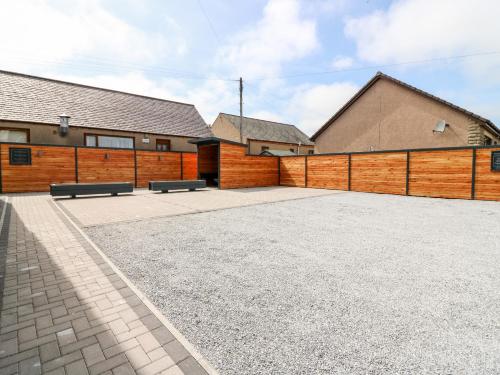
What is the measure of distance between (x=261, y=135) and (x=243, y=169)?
62.9 ft

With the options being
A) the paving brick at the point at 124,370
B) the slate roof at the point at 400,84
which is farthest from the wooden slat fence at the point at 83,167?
the paving brick at the point at 124,370

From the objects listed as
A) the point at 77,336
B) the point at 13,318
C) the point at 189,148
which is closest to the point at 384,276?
the point at 77,336

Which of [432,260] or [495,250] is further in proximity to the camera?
[495,250]

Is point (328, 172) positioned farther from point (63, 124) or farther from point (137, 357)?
point (63, 124)

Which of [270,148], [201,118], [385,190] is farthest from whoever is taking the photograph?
[270,148]

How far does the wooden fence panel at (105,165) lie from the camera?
48.8ft

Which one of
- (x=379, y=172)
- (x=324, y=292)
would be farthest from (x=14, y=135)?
(x=379, y=172)

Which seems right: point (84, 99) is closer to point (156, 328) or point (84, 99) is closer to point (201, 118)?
point (201, 118)

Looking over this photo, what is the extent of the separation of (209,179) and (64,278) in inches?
618

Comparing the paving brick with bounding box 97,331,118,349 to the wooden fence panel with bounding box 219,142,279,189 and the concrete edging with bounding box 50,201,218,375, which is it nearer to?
the concrete edging with bounding box 50,201,218,375

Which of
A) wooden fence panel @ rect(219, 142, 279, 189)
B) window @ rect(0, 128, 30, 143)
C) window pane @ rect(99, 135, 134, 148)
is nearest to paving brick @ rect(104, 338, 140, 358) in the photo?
wooden fence panel @ rect(219, 142, 279, 189)

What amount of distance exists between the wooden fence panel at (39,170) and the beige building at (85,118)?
166 inches

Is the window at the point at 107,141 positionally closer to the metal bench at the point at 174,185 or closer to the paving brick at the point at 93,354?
the metal bench at the point at 174,185

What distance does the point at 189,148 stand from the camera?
2405cm
